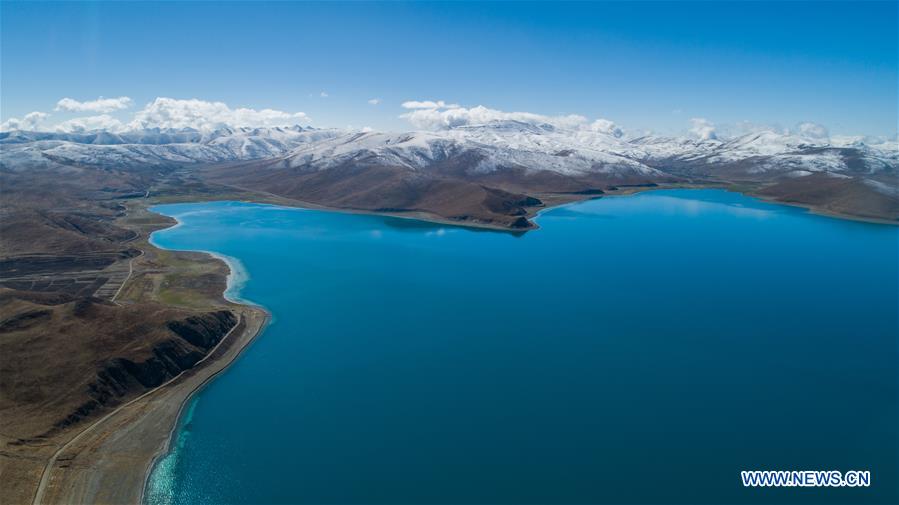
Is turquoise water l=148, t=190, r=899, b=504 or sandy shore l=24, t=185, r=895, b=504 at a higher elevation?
turquoise water l=148, t=190, r=899, b=504

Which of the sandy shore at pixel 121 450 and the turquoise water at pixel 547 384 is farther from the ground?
the turquoise water at pixel 547 384

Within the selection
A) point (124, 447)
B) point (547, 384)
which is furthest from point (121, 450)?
point (547, 384)

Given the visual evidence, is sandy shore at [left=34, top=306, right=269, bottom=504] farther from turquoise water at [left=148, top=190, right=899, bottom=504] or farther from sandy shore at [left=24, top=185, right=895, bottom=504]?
turquoise water at [left=148, top=190, right=899, bottom=504]

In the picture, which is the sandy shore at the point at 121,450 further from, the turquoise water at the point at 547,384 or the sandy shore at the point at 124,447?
the turquoise water at the point at 547,384

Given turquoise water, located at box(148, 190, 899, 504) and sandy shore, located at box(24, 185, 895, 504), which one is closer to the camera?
sandy shore, located at box(24, 185, 895, 504)

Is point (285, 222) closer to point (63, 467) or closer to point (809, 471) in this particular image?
point (63, 467)

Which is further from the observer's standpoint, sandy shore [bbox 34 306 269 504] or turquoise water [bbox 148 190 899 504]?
turquoise water [bbox 148 190 899 504]

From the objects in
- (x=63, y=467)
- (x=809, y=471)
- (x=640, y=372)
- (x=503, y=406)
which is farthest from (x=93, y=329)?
(x=809, y=471)

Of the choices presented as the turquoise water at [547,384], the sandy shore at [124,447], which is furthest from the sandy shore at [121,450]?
the turquoise water at [547,384]

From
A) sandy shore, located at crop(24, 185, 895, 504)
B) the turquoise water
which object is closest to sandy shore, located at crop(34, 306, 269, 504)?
sandy shore, located at crop(24, 185, 895, 504)
